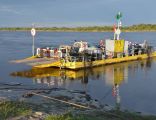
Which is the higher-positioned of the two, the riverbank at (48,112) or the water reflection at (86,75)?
the riverbank at (48,112)

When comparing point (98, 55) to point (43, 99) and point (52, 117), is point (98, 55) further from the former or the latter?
point (52, 117)

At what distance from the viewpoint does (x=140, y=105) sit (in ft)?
58.3

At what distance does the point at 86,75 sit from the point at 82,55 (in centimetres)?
295

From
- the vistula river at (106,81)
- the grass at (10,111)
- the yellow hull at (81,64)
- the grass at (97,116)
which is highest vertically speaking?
the grass at (10,111)

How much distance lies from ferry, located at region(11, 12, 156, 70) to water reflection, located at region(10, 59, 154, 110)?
1.68 ft

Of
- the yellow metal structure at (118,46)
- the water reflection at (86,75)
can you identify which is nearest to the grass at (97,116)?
the water reflection at (86,75)

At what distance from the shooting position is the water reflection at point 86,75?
24.7m

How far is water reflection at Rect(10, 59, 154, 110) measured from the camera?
80.9 ft

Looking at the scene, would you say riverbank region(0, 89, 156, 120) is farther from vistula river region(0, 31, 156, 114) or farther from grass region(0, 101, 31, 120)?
vistula river region(0, 31, 156, 114)

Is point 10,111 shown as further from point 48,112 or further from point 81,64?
point 81,64

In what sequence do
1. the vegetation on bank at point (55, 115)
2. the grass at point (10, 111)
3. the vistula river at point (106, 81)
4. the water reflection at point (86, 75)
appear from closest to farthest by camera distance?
the vegetation on bank at point (55, 115) < the grass at point (10, 111) < the vistula river at point (106, 81) < the water reflection at point (86, 75)

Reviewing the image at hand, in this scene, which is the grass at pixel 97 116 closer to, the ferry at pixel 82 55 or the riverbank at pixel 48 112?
the riverbank at pixel 48 112

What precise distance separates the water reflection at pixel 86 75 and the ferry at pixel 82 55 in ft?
1.68

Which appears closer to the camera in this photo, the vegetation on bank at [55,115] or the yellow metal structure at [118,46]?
the vegetation on bank at [55,115]
